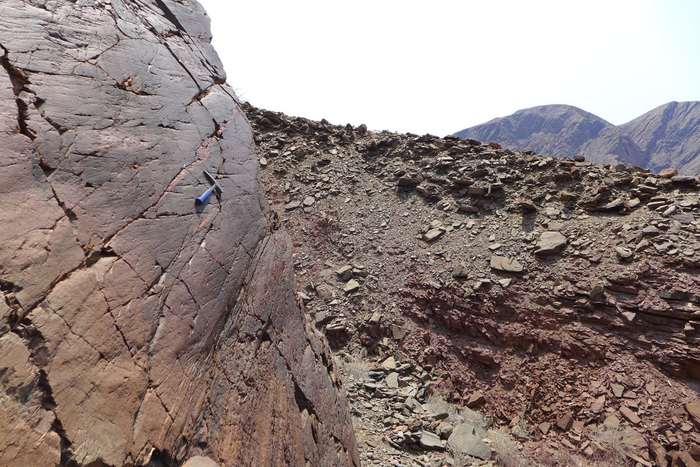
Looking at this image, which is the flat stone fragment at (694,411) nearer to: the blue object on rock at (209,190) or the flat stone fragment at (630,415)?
the flat stone fragment at (630,415)

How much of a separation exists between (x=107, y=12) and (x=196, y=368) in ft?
11.8

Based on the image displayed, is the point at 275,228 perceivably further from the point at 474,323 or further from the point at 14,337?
the point at 474,323

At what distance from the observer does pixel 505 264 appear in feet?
28.7

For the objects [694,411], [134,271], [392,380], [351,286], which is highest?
[134,271]

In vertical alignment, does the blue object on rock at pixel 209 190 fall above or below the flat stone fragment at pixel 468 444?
above

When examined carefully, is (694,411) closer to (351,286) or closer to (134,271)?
(351,286)

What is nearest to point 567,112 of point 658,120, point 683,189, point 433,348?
point 658,120

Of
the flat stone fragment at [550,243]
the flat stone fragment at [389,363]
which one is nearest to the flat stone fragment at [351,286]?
the flat stone fragment at [389,363]

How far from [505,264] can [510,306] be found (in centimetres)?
105

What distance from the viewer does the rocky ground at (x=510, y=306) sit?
6.18 m

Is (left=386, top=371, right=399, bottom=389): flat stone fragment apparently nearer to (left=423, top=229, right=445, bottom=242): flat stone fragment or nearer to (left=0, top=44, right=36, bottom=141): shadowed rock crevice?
(left=423, top=229, right=445, bottom=242): flat stone fragment

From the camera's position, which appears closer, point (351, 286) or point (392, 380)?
point (392, 380)

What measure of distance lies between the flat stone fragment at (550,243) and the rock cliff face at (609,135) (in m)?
51.6

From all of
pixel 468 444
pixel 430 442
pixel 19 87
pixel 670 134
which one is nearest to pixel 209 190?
pixel 19 87
